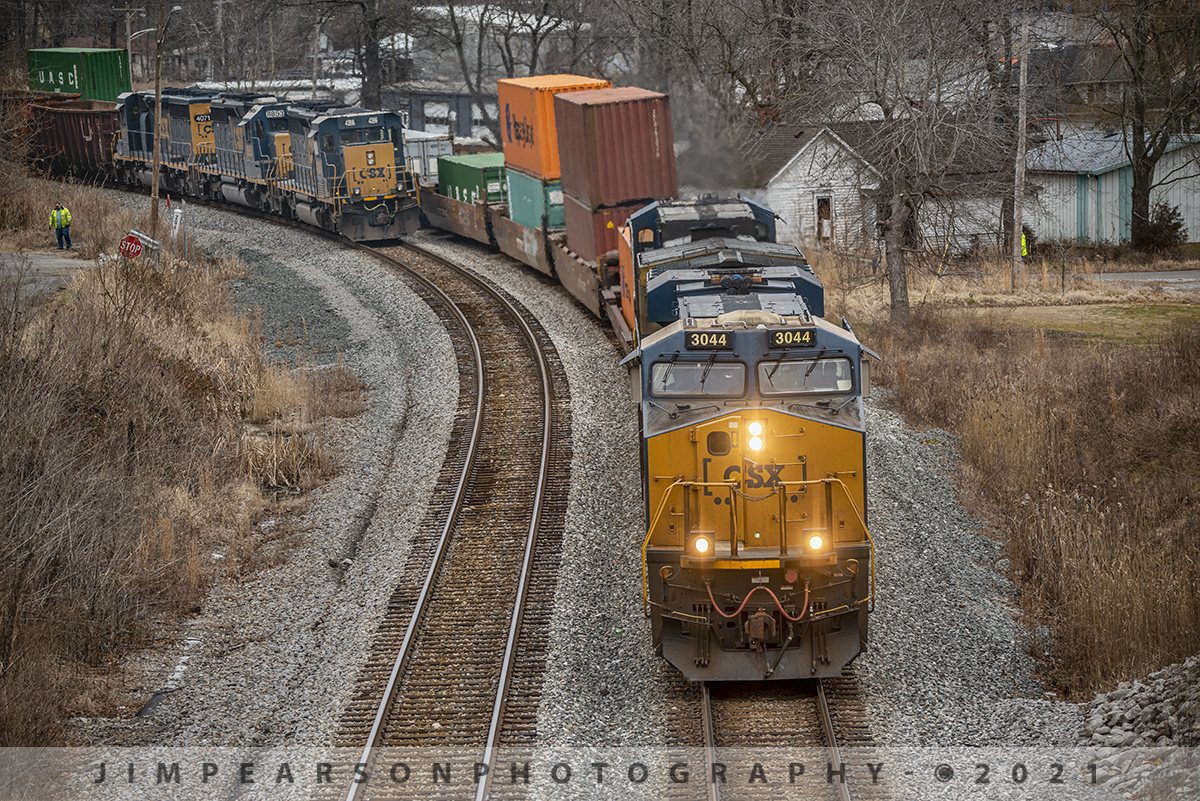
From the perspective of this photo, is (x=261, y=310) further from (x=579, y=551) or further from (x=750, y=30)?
(x=750, y=30)

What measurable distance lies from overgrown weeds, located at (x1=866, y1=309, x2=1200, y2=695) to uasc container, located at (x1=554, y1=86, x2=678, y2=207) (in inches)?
252

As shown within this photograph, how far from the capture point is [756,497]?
9.87 metres

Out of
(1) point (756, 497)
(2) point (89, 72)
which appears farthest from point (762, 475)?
(2) point (89, 72)

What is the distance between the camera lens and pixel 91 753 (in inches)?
380

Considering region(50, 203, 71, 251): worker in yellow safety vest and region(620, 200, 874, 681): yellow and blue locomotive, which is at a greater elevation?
region(50, 203, 71, 251): worker in yellow safety vest

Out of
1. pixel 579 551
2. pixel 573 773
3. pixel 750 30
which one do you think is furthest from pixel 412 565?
pixel 750 30

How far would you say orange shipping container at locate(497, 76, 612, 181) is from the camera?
2873cm

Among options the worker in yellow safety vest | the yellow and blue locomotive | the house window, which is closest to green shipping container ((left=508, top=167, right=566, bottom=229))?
the house window

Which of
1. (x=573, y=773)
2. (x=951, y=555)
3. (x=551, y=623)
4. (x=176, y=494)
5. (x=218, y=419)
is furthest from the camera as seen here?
(x=218, y=419)

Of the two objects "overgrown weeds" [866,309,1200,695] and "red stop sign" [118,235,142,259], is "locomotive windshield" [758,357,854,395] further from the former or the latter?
"red stop sign" [118,235,142,259]

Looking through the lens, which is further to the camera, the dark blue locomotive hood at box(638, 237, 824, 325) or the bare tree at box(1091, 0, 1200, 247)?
the bare tree at box(1091, 0, 1200, 247)

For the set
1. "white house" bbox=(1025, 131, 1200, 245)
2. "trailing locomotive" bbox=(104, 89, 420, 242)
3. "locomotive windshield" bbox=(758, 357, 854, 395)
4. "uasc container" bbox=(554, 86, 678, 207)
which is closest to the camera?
"locomotive windshield" bbox=(758, 357, 854, 395)

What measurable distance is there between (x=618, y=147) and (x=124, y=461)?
13776 mm

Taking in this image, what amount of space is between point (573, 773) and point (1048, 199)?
123 feet
